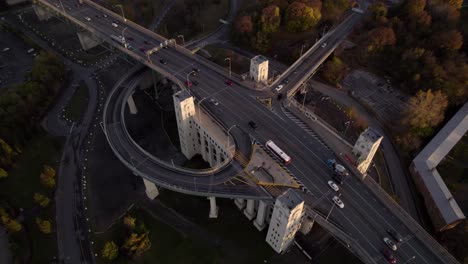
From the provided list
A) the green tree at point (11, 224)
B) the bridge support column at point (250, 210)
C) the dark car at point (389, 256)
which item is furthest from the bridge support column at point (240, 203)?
the green tree at point (11, 224)

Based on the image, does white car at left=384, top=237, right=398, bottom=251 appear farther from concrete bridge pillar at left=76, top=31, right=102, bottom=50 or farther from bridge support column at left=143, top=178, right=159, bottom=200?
concrete bridge pillar at left=76, top=31, right=102, bottom=50

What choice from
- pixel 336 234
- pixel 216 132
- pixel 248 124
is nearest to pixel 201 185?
pixel 216 132

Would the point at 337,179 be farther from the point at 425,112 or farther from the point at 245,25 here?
the point at 245,25

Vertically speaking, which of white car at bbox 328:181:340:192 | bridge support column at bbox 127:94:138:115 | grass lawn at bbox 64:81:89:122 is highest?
white car at bbox 328:181:340:192

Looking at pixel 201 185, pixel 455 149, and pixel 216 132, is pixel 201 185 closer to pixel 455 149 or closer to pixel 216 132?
pixel 216 132

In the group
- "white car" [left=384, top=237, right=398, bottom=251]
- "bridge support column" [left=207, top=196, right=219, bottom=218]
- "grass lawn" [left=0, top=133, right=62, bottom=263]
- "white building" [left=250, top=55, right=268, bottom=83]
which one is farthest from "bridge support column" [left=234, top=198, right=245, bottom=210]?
"grass lawn" [left=0, top=133, right=62, bottom=263]
